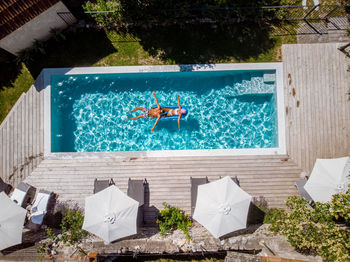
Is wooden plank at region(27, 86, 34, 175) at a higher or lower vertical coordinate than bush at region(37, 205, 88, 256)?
higher

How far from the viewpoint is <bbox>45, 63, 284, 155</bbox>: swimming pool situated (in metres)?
11.2

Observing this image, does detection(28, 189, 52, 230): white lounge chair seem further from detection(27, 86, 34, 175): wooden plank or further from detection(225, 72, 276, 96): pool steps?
detection(225, 72, 276, 96): pool steps

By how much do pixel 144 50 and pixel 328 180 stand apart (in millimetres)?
9428

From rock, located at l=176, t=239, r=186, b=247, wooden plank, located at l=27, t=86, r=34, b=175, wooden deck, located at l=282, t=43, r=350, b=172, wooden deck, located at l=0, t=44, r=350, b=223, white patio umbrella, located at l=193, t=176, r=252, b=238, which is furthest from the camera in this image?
wooden plank, located at l=27, t=86, r=34, b=175

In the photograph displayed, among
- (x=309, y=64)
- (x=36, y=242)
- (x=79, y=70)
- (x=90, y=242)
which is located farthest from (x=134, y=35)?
(x=36, y=242)

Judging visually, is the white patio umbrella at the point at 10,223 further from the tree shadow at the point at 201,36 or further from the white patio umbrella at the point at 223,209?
the tree shadow at the point at 201,36

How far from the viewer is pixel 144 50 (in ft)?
35.9

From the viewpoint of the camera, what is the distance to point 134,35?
35.9 feet

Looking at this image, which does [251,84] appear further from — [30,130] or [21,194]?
[21,194]

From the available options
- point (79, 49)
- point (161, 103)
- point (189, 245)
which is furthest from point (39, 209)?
point (79, 49)

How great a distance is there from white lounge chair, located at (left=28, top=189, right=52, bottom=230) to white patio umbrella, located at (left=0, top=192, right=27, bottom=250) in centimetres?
83

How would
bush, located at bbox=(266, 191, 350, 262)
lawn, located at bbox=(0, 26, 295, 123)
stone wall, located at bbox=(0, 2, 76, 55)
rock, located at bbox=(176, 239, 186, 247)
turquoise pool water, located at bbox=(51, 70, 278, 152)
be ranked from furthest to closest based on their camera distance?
turquoise pool water, located at bbox=(51, 70, 278, 152), lawn, located at bbox=(0, 26, 295, 123), stone wall, located at bbox=(0, 2, 76, 55), rock, located at bbox=(176, 239, 186, 247), bush, located at bbox=(266, 191, 350, 262)

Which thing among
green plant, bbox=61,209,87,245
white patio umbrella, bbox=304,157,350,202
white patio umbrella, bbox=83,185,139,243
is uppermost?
white patio umbrella, bbox=304,157,350,202

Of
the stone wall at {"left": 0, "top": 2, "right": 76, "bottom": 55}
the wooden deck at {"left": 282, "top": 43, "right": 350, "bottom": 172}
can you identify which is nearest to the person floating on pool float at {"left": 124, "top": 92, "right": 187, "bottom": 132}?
the wooden deck at {"left": 282, "top": 43, "right": 350, "bottom": 172}
